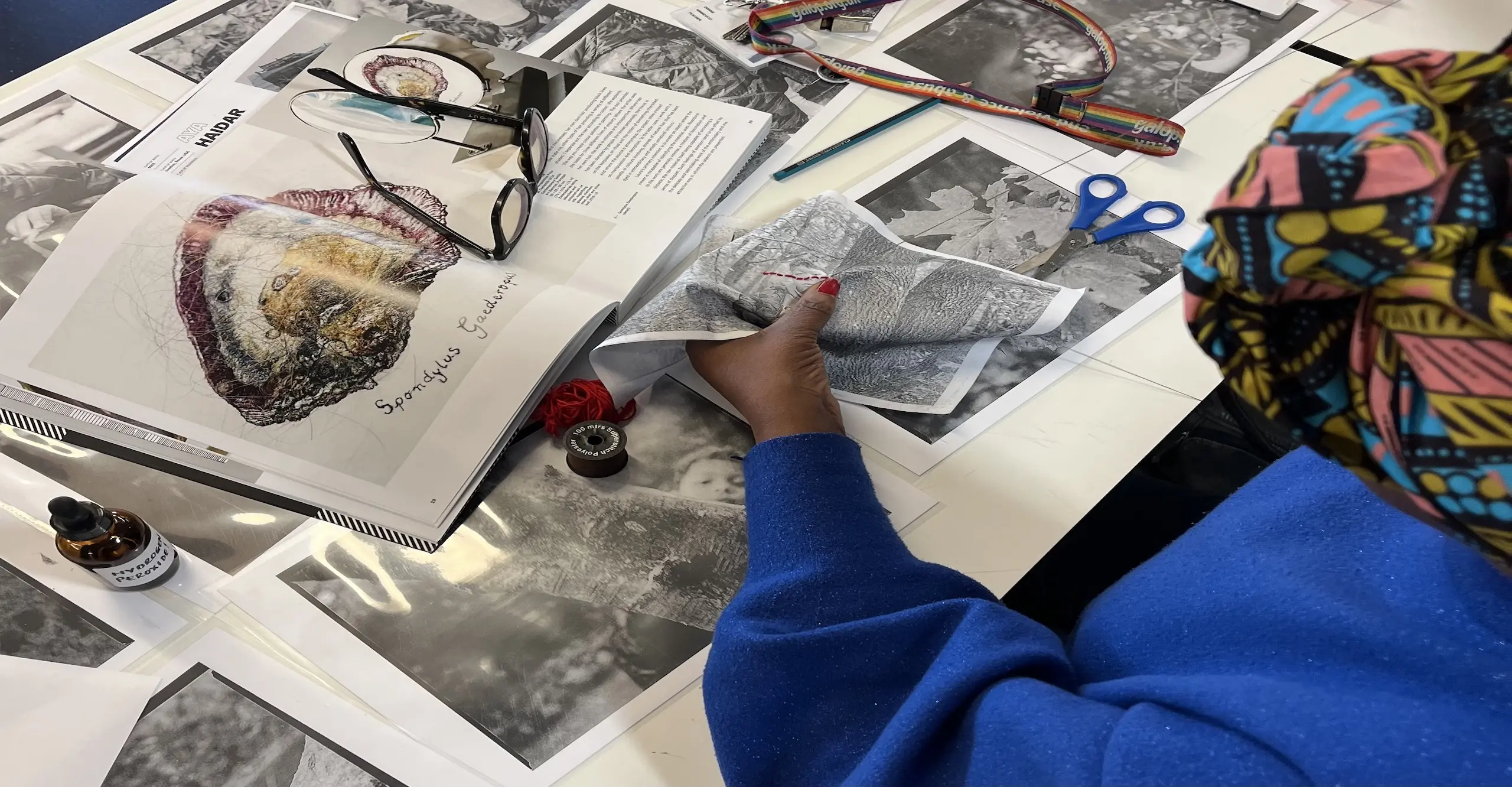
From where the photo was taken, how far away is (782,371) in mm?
574

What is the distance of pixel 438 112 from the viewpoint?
2.51ft

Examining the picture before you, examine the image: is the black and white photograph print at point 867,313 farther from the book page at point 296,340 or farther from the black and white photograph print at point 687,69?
the black and white photograph print at point 687,69

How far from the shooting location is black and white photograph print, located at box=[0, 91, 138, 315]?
2.20 feet

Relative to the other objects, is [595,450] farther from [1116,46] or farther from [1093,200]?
[1116,46]

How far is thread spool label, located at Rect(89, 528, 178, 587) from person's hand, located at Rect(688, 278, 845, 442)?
318 mm

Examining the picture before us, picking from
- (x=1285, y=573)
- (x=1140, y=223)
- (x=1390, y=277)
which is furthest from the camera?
(x=1140, y=223)

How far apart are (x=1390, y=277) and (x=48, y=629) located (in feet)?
2.07

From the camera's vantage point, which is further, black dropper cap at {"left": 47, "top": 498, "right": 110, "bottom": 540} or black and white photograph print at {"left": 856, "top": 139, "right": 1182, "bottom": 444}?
black and white photograph print at {"left": 856, "top": 139, "right": 1182, "bottom": 444}

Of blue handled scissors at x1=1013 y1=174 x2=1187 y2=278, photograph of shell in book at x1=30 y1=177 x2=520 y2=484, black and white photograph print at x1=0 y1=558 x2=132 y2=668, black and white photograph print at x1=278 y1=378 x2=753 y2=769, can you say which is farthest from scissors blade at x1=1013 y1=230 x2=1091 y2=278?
black and white photograph print at x1=0 y1=558 x2=132 y2=668

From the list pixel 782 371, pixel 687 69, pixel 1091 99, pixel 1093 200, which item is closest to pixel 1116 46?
pixel 1091 99

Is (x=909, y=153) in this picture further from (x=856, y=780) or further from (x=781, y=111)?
(x=856, y=780)

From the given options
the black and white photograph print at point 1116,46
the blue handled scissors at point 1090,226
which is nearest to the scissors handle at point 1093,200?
the blue handled scissors at point 1090,226

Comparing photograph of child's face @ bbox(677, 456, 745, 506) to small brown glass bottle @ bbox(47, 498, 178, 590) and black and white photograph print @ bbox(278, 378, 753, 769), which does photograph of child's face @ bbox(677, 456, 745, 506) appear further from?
small brown glass bottle @ bbox(47, 498, 178, 590)

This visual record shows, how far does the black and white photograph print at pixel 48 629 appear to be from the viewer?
0.49m
